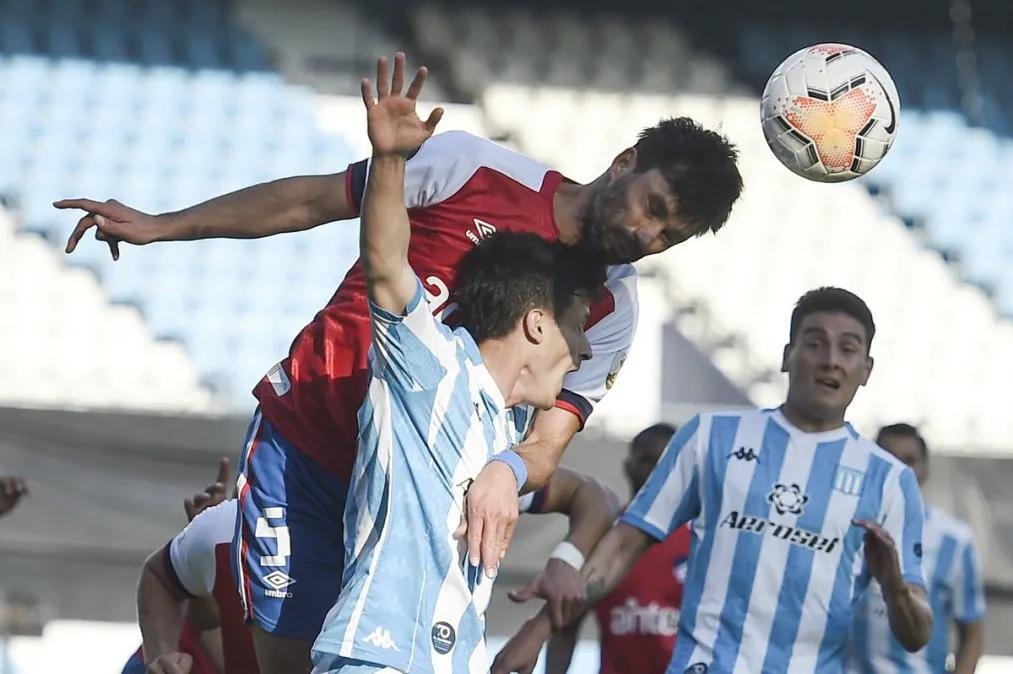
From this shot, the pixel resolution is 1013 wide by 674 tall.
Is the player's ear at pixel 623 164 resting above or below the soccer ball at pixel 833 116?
below

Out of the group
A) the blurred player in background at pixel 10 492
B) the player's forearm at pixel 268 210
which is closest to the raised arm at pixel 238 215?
the player's forearm at pixel 268 210

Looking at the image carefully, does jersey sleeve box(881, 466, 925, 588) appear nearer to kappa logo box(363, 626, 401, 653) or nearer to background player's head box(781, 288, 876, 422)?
background player's head box(781, 288, 876, 422)

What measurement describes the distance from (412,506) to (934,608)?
14.0ft

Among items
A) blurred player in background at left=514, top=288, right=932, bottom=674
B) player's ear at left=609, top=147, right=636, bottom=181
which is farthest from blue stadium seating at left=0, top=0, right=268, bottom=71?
player's ear at left=609, top=147, right=636, bottom=181

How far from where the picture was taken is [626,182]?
138 inches

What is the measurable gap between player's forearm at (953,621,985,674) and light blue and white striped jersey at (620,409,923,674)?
71.2 inches

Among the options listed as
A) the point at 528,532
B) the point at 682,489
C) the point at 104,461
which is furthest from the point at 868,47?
the point at 682,489

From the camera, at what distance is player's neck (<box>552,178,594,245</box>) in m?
3.56

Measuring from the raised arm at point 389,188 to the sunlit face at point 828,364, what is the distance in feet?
7.48

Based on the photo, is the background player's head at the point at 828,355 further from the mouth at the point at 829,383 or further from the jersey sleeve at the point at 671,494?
the jersey sleeve at the point at 671,494

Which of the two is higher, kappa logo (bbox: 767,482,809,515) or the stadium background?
the stadium background

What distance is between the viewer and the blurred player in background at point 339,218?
347cm

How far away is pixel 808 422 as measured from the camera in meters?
4.89

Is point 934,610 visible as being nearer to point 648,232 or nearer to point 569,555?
point 569,555
